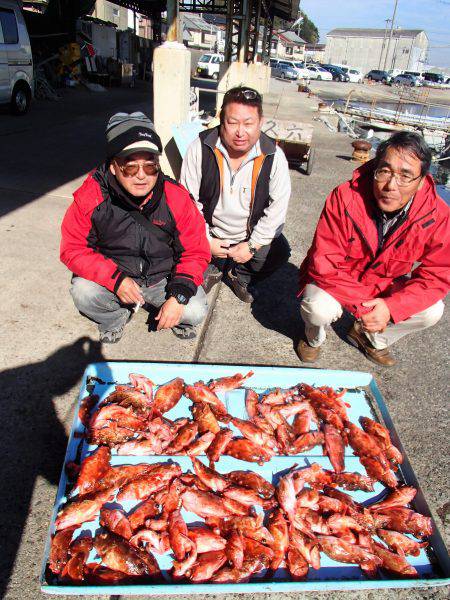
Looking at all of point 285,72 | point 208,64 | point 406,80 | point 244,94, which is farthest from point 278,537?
point 406,80

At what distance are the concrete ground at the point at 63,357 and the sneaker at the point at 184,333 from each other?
5 cm

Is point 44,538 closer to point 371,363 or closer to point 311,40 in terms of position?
point 371,363

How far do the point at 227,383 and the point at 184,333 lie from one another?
753 millimetres

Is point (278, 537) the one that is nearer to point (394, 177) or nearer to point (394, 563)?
point (394, 563)

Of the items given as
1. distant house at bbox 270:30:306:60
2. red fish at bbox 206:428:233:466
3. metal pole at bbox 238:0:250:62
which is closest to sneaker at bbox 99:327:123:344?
red fish at bbox 206:428:233:466

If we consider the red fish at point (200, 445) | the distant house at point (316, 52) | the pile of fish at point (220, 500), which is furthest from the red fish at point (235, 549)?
the distant house at point (316, 52)

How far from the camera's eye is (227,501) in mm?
2209

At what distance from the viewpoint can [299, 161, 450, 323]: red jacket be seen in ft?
9.63

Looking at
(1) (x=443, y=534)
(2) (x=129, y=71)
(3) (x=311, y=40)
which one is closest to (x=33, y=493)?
(1) (x=443, y=534)

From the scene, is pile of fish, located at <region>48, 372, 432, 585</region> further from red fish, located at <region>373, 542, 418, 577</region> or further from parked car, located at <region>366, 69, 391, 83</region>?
parked car, located at <region>366, 69, 391, 83</region>

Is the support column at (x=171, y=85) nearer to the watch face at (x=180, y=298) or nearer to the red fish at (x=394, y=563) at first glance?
the watch face at (x=180, y=298)

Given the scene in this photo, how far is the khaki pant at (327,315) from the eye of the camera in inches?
126

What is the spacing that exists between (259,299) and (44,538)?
284 cm

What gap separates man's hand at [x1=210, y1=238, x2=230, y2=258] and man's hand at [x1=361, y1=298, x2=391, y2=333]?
1376 millimetres
